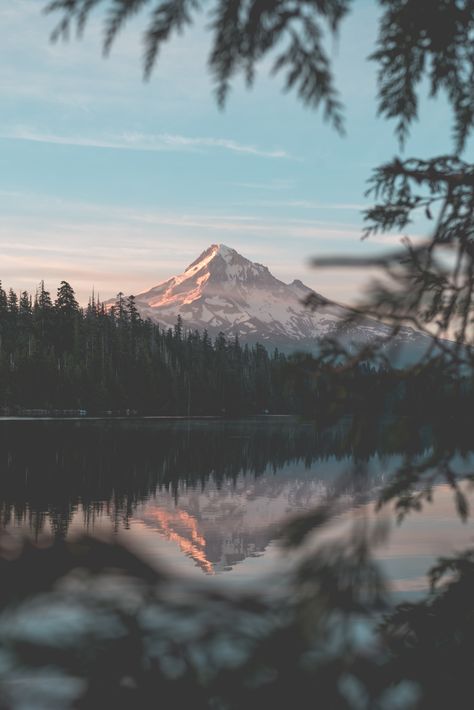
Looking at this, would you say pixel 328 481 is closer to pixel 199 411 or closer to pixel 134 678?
pixel 134 678

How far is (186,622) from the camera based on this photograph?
7.66ft

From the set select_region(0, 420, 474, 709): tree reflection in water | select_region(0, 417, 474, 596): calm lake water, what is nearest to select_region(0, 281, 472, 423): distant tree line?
select_region(0, 417, 474, 596): calm lake water

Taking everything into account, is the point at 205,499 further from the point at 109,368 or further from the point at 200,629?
the point at 109,368

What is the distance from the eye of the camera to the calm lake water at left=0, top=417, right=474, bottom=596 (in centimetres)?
1855

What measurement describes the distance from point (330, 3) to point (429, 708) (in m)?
2.76

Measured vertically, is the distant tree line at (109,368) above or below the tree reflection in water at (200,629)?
below

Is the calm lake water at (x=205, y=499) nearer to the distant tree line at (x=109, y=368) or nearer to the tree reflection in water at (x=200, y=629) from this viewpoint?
the tree reflection in water at (x=200, y=629)

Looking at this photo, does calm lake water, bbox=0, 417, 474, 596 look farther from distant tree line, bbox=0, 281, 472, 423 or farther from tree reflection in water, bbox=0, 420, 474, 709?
distant tree line, bbox=0, 281, 472, 423

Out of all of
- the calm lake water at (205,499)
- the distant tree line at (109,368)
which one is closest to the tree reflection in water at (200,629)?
the calm lake water at (205,499)

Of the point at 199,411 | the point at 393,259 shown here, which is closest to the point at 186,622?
the point at 393,259

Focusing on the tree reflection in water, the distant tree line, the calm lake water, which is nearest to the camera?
the tree reflection in water

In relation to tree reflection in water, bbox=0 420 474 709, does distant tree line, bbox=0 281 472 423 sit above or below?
below

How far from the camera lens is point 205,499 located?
125 feet

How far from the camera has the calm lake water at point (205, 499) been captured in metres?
18.5
